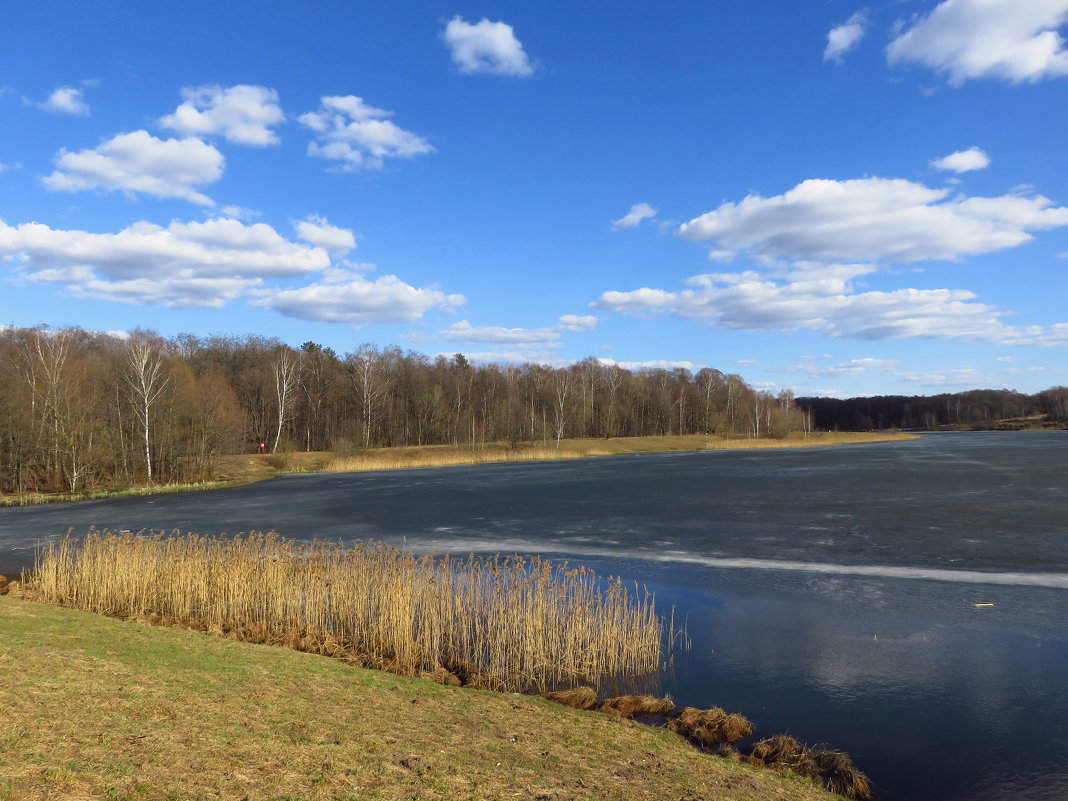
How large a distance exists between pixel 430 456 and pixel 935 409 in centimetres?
14756

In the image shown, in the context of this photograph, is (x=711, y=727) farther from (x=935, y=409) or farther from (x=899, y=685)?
(x=935, y=409)

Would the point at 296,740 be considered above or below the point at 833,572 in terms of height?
above

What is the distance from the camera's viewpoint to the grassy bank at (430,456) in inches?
1576

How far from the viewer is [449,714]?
23.9ft

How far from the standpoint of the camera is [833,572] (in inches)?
593

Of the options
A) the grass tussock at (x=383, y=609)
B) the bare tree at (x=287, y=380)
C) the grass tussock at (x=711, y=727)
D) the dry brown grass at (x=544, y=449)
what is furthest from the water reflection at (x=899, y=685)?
the bare tree at (x=287, y=380)

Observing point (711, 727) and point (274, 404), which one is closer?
point (711, 727)

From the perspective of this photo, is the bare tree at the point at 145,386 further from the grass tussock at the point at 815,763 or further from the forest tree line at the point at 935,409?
the forest tree line at the point at 935,409

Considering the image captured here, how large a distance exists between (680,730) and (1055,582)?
1016 cm

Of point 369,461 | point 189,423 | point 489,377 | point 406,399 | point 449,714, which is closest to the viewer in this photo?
point 449,714

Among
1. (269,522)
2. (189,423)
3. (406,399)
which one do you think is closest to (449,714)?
(269,522)

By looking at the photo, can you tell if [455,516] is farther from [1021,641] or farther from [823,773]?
[823,773]

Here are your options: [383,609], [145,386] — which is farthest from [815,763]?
[145,386]

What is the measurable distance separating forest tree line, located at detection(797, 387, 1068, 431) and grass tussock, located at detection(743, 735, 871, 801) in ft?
477
